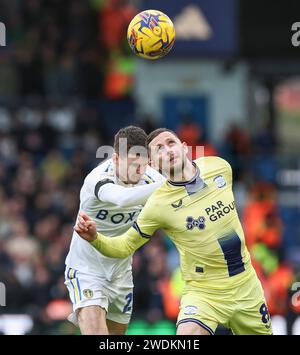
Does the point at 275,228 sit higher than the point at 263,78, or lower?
lower

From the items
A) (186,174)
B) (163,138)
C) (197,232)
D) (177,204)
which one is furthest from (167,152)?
(197,232)

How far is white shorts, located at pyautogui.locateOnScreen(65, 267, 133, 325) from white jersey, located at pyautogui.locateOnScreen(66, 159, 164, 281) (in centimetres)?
6

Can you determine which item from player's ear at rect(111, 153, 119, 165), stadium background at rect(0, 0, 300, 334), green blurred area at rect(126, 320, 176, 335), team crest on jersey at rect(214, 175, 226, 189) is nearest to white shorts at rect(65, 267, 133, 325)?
player's ear at rect(111, 153, 119, 165)

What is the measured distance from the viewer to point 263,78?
72.7 feet

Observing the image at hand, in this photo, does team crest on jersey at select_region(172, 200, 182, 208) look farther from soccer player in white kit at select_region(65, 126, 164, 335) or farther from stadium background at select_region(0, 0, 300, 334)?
stadium background at select_region(0, 0, 300, 334)

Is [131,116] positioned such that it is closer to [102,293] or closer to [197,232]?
[102,293]

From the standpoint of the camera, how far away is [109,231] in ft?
33.4

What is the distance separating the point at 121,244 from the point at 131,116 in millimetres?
11467

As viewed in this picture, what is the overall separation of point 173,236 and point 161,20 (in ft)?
6.59

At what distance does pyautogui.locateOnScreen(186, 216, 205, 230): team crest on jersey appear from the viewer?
9281mm

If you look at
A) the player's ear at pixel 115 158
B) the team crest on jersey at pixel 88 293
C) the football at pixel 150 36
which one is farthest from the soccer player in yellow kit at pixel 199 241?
the football at pixel 150 36

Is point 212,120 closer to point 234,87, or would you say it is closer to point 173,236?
point 234,87

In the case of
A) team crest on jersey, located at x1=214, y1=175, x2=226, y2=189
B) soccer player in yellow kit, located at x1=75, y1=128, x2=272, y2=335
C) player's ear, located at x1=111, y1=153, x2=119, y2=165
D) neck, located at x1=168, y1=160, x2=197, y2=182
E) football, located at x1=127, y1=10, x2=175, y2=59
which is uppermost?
football, located at x1=127, y1=10, x2=175, y2=59
